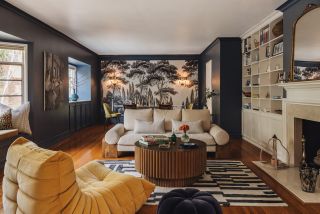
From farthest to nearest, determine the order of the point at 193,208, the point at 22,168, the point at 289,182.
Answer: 1. the point at 289,182
2. the point at 193,208
3. the point at 22,168

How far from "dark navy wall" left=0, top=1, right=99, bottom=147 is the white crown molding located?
15.0ft

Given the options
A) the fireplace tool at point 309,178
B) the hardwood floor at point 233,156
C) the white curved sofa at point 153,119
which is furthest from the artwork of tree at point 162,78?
the fireplace tool at point 309,178

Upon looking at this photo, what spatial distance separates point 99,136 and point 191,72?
4939 millimetres

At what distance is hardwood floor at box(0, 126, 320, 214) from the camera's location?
2742mm

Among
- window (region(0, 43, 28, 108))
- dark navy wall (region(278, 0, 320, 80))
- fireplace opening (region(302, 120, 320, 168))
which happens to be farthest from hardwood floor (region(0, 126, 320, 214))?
dark navy wall (region(278, 0, 320, 80))

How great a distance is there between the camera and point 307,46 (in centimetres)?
388

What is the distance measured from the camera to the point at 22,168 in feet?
5.74

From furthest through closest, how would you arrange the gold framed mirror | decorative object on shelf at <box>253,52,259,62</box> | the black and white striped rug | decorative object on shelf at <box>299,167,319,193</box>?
decorative object on shelf at <box>253,52,259,62</box>, the gold framed mirror, decorative object on shelf at <box>299,167,319,193</box>, the black and white striped rug

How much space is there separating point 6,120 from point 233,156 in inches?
163

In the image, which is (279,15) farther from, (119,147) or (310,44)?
(119,147)

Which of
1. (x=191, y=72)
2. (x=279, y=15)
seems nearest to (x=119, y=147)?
(x=279, y=15)

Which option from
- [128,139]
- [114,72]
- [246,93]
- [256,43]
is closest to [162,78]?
[114,72]

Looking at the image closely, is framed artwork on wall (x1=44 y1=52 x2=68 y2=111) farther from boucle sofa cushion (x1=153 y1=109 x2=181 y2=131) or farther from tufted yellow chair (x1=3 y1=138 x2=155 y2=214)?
tufted yellow chair (x1=3 y1=138 x2=155 y2=214)

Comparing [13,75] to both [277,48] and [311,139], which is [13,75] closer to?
[277,48]
